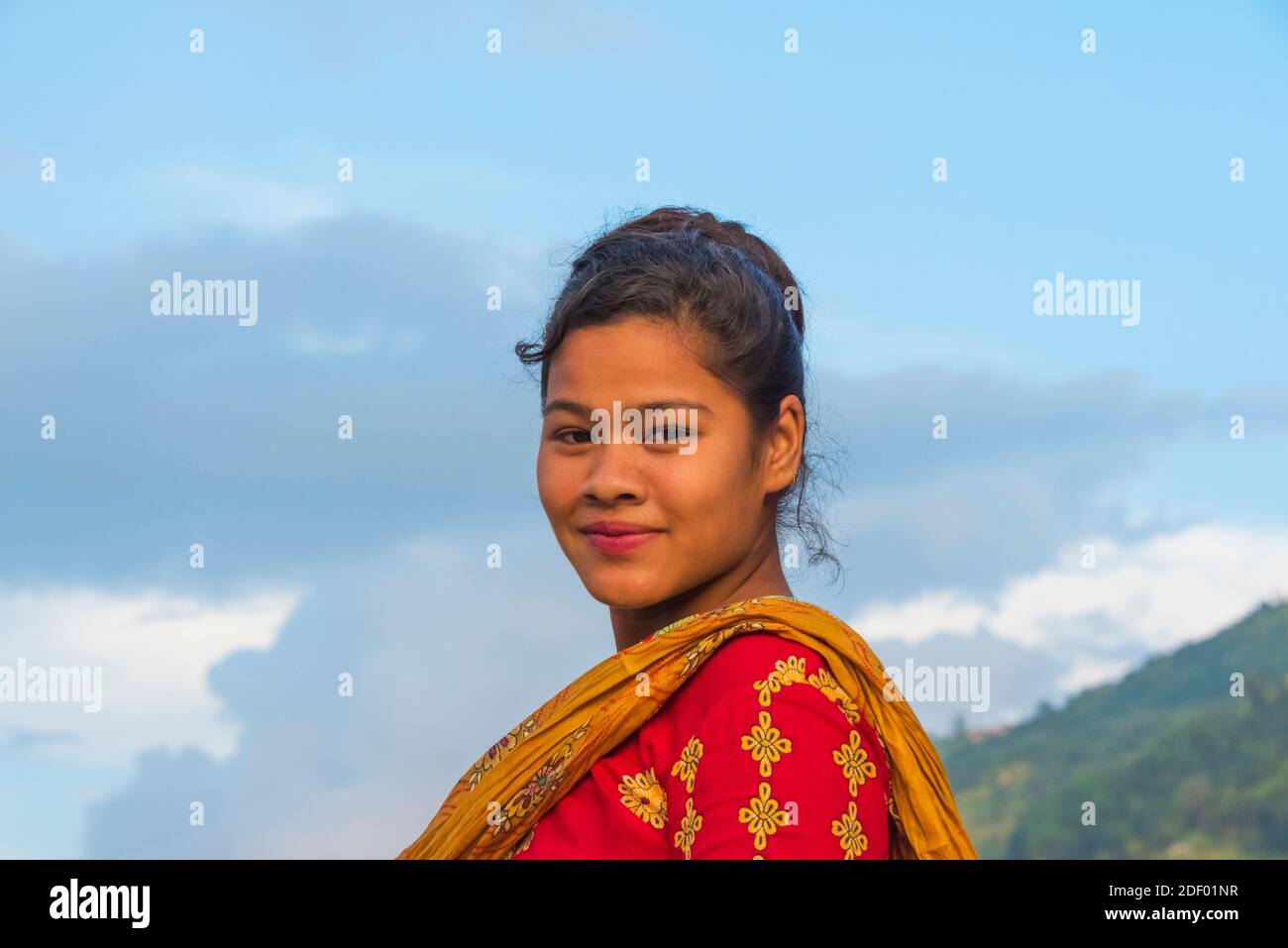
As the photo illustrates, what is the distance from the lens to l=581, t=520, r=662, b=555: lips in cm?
329

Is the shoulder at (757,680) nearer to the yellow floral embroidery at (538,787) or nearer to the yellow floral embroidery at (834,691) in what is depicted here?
the yellow floral embroidery at (834,691)

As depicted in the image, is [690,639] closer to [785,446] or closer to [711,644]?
[711,644]

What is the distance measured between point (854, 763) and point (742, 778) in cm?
29

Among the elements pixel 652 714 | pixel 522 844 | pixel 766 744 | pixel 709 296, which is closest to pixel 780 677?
pixel 766 744

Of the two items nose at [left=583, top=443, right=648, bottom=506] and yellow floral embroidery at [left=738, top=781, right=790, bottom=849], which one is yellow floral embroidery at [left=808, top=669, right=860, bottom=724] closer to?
yellow floral embroidery at [left=738, top=781, right=790, bottom=849]

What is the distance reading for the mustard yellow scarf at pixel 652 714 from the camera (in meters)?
3.11

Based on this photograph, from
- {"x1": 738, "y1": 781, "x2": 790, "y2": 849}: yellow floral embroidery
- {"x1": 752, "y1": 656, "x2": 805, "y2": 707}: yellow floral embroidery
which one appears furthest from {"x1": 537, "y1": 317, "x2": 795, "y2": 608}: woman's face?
{"x1": 738, "y1": 781, "x2": 790, "y2": 849}: yellow floral embroidery

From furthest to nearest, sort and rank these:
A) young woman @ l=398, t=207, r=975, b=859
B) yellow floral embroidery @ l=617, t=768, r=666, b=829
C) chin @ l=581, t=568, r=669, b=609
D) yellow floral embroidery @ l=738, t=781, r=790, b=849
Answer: chin @ l=581, t=568, r=669, b=609 → yellow floral embroidery @ l=617, t=768, r=666, b=829 → young woman @ l=398, t=207, r=975, b=859 → yellow floral embroidery @ l=738, t=781, r=790, b=849

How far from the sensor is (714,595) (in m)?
3.43

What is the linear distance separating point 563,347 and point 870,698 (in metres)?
1.12
